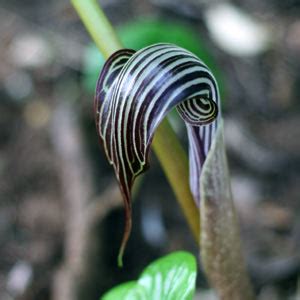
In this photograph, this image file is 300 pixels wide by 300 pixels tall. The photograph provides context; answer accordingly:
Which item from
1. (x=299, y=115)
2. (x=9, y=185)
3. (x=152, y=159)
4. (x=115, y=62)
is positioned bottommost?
(x=299, y=115)

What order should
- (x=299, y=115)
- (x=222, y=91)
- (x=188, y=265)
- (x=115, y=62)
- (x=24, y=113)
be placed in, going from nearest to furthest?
1. (x=115, y=62)
2. (x=188, y=265)
3. (x=222, y=91)
4. (x=299, y=115)
5. (x=24, y=113)

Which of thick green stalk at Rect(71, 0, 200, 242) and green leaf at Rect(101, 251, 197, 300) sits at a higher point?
thick green stalk at Rect(71, 0, 200, 242)

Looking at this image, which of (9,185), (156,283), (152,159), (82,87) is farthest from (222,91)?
(156,283)

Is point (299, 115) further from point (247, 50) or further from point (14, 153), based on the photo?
point (14, 153)

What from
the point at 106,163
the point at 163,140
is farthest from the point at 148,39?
the point at 163,140

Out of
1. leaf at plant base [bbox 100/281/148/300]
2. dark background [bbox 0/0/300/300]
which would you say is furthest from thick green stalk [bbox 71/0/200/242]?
dark background [bbox 0/0/300/300]

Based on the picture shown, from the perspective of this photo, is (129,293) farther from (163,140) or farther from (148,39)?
(148,39)

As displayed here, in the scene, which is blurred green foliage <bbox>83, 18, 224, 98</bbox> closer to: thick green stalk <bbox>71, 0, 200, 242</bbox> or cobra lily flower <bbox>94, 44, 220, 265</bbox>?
thick green stalk <bbox>71, 0, 200, 242</bbox>
